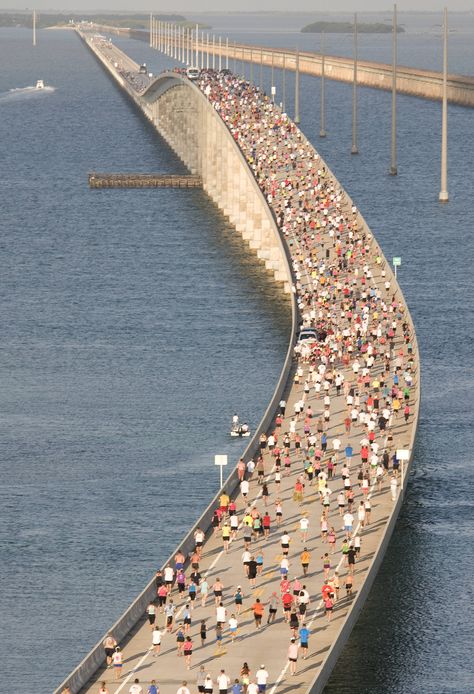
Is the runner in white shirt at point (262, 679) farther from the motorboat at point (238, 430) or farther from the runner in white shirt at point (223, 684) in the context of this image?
the motorboat at point (238, 430)

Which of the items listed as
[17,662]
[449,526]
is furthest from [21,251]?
[17,662]

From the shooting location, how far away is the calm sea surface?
7656cm

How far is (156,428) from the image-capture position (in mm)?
105875

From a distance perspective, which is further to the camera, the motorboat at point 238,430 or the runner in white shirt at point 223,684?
the motorboat at point 238,430

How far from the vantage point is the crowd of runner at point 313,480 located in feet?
228

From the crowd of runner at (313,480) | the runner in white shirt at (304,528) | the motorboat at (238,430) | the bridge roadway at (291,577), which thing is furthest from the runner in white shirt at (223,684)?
the motorboat at (238,430)

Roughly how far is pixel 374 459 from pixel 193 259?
7872 cm

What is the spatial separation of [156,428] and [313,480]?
20.7 m

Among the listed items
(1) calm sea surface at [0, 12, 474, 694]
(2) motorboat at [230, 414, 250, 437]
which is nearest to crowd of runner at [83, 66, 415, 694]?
(1) calm sea surface at [0, 12, 474, 694]

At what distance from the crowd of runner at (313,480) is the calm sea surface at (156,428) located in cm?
281

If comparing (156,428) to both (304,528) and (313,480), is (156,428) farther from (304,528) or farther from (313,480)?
(304,528)

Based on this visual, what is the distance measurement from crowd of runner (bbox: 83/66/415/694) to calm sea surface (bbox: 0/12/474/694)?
9.21ft

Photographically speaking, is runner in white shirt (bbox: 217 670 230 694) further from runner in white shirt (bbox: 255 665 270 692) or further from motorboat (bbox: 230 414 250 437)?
motorboat (bbox: 230 414 250 437)

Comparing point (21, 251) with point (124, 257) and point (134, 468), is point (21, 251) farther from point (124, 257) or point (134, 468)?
point (134, 468)
